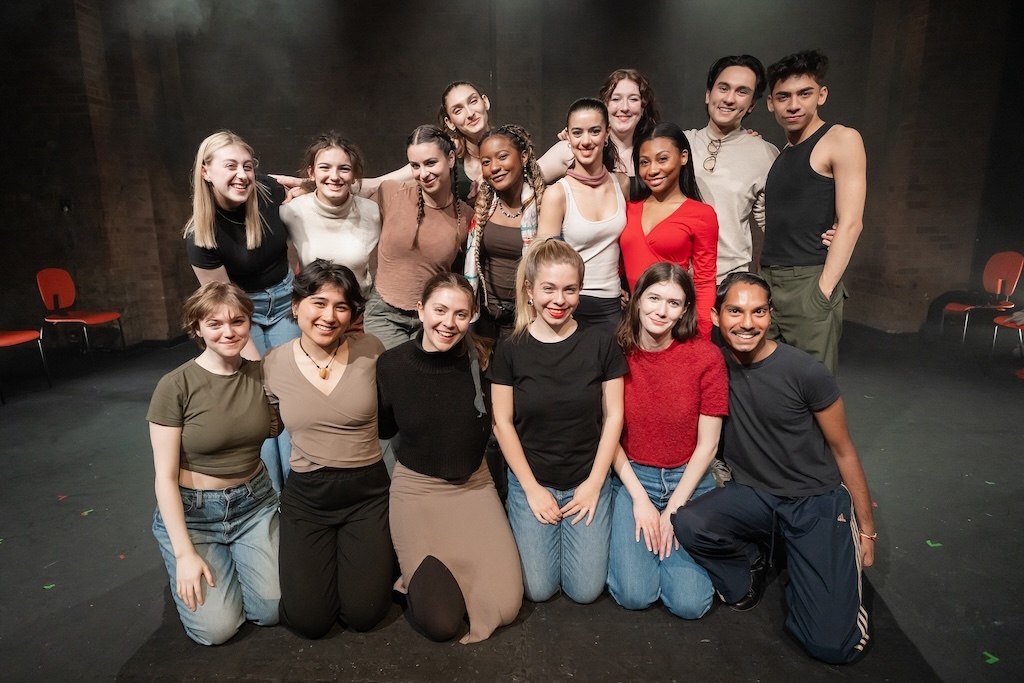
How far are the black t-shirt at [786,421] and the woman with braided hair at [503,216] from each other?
104cm

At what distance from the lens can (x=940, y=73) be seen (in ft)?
21.1

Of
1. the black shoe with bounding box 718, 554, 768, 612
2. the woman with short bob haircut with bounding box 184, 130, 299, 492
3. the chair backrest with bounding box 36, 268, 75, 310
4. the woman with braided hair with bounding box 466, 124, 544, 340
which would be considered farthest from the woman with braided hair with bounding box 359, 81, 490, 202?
the chair backrest with bounding box 36, 268, 75, 310

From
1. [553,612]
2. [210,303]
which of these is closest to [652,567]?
[553,612]

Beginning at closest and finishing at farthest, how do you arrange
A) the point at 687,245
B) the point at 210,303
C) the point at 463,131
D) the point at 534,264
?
the point at 210,303, the point at 534,264, the point at 687,245, the point at 463,131

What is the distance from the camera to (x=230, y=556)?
94.5 inches

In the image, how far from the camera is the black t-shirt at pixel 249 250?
2.71 metres

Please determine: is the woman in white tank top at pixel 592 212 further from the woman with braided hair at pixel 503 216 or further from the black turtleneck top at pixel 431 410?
the black turtleneck top at pixel 431 410

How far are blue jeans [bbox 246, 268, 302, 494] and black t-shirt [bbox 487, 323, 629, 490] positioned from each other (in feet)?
3.44

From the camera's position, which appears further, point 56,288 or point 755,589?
point 56,288

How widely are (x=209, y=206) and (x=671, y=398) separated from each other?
82.1 inches

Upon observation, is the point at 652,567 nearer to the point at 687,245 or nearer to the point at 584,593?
the point at 584,593

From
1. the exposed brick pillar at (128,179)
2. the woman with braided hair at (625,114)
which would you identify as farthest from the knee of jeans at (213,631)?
the exposed brick pillar at (128,179)

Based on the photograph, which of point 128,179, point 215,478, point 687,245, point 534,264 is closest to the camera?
point 215,478

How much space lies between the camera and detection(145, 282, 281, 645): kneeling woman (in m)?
2.20
